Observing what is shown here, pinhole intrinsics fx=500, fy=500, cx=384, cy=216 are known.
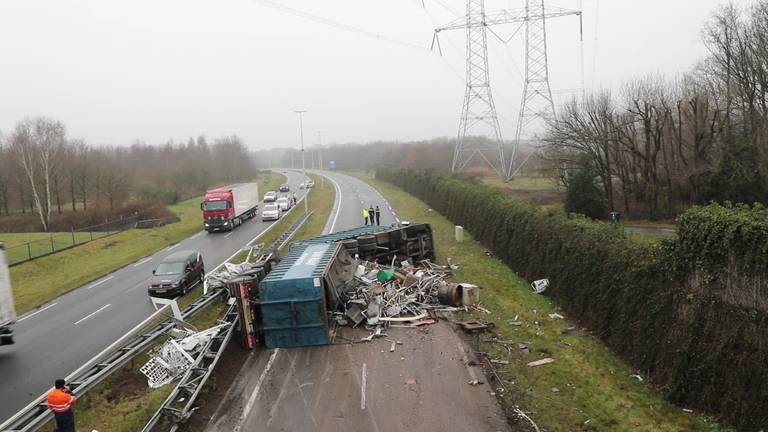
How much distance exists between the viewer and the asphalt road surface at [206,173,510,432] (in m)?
10.1

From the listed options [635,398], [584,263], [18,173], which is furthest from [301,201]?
[635,398]

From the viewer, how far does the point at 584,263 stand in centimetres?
1532

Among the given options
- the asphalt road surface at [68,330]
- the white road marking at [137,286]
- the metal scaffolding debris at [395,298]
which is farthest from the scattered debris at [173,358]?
the white road marking at [137,286]

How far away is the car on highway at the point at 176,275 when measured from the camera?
20359 mm

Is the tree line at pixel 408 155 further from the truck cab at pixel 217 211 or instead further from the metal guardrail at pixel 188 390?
the metal guardrail at pixel 188 390

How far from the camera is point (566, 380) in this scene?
1155 centimetres

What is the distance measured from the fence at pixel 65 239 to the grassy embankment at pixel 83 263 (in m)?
0.88

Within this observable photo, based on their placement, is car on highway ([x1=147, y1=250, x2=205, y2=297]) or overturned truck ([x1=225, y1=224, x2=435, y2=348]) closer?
overturned truck ([x1=225, y1=224, x2=435, y2=348])

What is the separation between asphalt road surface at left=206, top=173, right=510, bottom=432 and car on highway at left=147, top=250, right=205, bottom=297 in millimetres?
8082

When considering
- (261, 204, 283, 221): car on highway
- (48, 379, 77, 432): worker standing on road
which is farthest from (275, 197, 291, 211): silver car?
(48, 379, 77, 432): worker standing on road

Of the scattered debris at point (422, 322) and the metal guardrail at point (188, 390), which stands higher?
the metal guardrail at point (188, 390)

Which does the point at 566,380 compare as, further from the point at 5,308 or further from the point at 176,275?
the point at 176,275

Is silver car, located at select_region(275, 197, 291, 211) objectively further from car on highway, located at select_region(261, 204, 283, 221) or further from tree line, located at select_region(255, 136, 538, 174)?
tree line, located at select_region(255, 136, 538, 174)

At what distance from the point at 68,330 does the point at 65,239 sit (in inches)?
962
